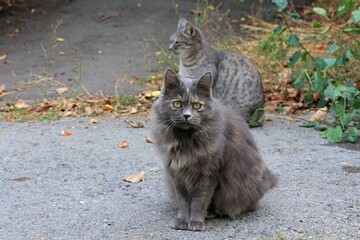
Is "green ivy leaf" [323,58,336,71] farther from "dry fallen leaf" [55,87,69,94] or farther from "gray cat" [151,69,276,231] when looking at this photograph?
"dry fallen leaf" [55,87,69,94]

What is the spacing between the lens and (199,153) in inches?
168

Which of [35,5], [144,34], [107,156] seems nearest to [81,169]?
[107,156]

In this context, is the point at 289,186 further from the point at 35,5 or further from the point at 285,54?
the point at 35,5

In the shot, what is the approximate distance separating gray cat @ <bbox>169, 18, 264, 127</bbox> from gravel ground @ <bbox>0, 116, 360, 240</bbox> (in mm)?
367

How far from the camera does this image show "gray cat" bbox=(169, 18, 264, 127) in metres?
7.27

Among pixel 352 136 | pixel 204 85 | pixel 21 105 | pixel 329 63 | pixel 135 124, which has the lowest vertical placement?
pixel 21 105

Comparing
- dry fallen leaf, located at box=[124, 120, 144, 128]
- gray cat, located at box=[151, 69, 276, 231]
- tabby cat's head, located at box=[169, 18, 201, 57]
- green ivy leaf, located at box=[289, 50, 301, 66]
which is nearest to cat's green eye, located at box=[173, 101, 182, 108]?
gray cat, located at box=[151, 69, 276, 231]

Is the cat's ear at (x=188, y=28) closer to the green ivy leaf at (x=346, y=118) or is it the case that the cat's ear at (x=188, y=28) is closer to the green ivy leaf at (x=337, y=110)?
the green ivy leaf at (x=337, y=110)

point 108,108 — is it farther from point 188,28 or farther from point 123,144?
point 123,144

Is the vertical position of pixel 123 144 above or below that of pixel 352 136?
below

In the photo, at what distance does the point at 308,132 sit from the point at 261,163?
7.99ft

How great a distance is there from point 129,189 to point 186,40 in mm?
3081

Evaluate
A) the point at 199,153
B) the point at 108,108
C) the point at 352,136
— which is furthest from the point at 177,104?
the point at 108,108

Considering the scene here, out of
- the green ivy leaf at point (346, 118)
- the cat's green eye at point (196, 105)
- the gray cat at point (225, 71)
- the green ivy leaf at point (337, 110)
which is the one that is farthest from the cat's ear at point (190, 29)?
the cat's green eye at point (196, 105)
